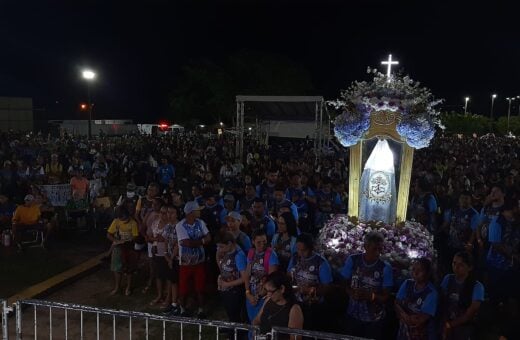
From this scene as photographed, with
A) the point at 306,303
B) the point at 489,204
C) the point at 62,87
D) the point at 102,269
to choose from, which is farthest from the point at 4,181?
the point at 62,87

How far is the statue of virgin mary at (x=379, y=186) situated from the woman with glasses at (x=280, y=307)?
380 centimetres

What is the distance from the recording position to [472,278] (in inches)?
184

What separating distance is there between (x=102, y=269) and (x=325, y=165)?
905cm

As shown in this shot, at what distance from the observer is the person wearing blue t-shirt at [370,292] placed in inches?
195

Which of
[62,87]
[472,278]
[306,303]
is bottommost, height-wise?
[306,303]

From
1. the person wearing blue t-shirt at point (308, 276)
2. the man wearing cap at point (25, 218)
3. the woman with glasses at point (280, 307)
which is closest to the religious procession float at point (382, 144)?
the person wearing blue t-shirt at point (308, 276)

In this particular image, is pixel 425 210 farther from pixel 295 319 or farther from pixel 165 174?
pixel 165 174

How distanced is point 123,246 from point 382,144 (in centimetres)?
449

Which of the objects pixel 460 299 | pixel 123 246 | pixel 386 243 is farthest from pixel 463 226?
pixel 123 246

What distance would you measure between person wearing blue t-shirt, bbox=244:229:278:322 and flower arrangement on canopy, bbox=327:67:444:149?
315cm

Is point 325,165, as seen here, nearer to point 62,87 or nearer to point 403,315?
point 403,315

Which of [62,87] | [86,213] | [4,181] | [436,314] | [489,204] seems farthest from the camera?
[62,87]

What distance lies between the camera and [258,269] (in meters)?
5.41

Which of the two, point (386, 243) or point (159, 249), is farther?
point (159, 249)
